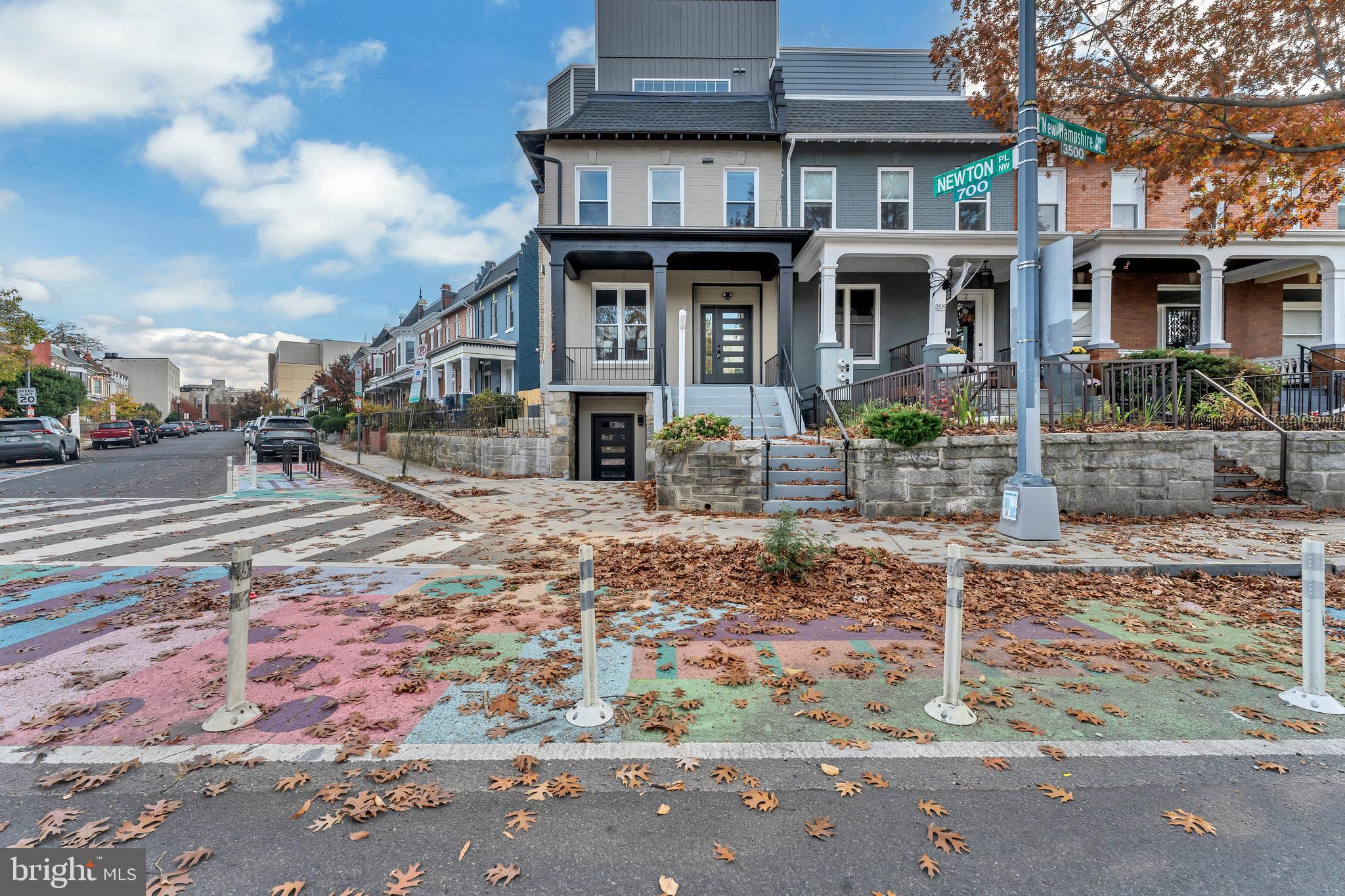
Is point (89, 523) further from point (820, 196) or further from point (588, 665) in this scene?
point (820, 196)

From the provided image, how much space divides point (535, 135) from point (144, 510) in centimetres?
1318

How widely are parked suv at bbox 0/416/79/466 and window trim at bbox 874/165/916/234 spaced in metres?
29.1

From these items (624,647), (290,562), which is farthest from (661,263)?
(624,647)

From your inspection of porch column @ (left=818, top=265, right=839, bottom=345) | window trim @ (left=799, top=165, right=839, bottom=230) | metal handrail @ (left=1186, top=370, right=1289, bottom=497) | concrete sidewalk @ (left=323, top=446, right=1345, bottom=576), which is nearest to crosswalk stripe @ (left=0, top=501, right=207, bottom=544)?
concrete sidewalk @ (left=323, top=446, right=1345, bottom=576)

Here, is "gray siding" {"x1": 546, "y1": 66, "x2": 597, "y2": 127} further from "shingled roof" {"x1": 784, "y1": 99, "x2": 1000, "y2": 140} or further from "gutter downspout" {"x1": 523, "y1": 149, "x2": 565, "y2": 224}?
"shingled roof" {"x1": 784, "y1": 99, "x2": 1000, "y2": 140}

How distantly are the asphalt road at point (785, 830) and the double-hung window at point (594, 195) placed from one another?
55.0 ft

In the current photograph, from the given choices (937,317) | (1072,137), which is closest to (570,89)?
(937,317)

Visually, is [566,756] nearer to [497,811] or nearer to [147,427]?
[497,811]

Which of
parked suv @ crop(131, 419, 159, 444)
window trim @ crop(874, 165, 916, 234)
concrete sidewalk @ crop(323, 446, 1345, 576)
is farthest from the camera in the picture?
parked suv @ crop(131, 419, 159, 444)

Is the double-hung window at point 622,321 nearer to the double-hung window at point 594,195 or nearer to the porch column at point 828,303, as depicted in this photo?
the double-hung window at point 594,195

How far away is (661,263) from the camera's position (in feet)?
53.1

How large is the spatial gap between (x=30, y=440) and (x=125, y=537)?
19.2 meters

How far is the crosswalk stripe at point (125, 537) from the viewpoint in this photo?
7.39m

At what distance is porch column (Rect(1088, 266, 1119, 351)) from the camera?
15.4 metres
